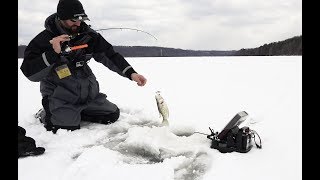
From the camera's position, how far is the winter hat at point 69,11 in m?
4.35

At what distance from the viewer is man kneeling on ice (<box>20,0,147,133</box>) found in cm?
431

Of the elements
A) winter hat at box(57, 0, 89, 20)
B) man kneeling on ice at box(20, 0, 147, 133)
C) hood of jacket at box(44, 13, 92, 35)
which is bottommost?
man kneeling on ice at box(20, 0, 147, 133)

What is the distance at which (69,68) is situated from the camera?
462 cm

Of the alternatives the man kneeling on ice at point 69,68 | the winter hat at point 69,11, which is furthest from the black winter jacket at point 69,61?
the winter hat at point 69,11

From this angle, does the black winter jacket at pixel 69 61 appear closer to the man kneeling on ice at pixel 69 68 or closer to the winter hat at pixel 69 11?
the man kneeling on ice at pixel 69 68

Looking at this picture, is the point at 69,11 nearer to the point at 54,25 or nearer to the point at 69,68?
the point at 54,25

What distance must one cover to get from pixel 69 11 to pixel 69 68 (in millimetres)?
680

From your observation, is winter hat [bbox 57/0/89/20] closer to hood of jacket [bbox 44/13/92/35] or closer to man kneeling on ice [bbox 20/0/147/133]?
man kneeling on ice [bbox 20/0/147/133]

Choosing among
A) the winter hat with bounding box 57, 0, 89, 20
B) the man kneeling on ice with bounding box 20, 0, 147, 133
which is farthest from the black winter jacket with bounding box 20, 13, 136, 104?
the winter hat with bounding box 57, 0, 89, 20

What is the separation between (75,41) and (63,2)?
0.48m

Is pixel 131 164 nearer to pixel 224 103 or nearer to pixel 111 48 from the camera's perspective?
pixel 111 48

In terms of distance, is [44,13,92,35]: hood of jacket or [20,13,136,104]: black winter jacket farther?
[44,13,92,35]: hood of jacket
